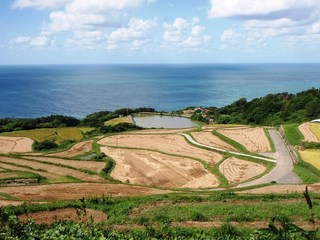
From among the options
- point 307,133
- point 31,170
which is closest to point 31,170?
point 31,170

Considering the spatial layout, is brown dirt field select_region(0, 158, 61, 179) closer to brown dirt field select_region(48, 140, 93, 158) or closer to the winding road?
brown dirt field select_region(48, 140, 93, 158)

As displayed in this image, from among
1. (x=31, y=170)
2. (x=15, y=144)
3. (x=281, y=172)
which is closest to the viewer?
(x=31, y=170)

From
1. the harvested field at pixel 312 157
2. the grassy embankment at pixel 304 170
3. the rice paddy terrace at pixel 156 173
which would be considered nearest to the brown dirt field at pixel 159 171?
the rice paddy terrace at pixel 156 173

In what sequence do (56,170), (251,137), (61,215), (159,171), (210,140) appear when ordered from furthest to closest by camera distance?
1. (251,137)
2. (210,140)
3. (159,171)
4. (56,170)
5. (61,215)

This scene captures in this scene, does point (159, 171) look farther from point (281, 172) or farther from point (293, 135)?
point (293, 135)

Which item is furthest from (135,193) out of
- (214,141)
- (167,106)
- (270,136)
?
(167,106)

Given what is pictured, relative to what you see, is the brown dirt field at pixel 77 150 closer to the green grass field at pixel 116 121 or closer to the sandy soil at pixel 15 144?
the sandy soil at pixel 15 144
